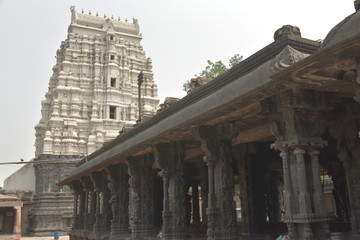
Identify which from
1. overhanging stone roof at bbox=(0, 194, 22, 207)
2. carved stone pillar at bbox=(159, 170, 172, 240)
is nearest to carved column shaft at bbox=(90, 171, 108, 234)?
carved stone pillar at bbox=(159, 170, 172, 240)

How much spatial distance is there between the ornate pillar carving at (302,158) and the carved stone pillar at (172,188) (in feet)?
14.5

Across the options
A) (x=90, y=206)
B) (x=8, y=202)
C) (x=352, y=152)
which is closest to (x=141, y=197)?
(x=352, y=152)

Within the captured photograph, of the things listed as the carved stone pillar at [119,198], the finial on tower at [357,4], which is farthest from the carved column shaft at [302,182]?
the carved stone pillar at [119,198]

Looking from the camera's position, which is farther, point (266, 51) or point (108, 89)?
point (108, 89)

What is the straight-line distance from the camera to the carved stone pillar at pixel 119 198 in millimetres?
15359

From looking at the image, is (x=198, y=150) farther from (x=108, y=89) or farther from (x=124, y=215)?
(x=108, y=89)

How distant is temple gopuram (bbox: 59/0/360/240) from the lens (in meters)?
5.91

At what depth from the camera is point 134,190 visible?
13484mm

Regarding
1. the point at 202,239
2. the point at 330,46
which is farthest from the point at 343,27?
the point at 202,239

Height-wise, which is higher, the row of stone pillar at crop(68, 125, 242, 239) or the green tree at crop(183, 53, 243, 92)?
the green tree at crop(183, 53, 243, 92)

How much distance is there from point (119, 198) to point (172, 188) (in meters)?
5.55

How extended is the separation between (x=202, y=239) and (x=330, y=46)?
827cm

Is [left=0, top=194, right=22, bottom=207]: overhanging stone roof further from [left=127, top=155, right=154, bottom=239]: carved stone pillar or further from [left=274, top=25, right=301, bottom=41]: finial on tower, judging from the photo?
[left=274, top=25, right=301, bottom=41]: finial on tower

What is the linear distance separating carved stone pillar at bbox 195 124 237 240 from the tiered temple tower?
3319cm
